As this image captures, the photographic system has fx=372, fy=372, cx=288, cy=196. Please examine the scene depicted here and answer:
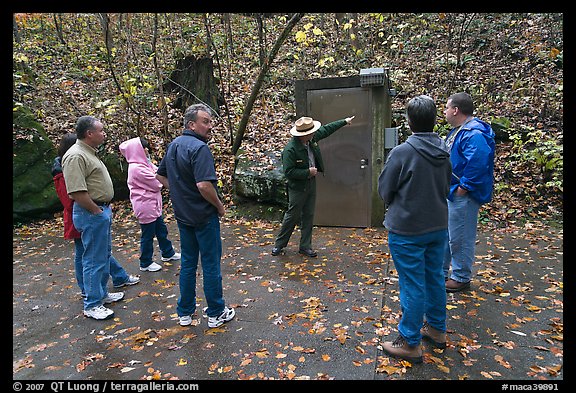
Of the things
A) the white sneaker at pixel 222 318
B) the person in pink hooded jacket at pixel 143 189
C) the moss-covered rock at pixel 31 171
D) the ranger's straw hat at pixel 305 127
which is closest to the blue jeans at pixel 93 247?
the person in pink hooded jacket at pixel 143 189

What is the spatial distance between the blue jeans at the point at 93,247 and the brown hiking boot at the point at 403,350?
3.07 metres

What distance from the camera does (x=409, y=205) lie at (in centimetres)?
298

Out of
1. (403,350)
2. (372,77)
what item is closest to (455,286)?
(403,350)

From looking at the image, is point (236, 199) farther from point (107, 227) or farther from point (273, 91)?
point (273, 91)

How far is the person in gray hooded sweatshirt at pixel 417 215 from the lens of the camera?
2.96 m

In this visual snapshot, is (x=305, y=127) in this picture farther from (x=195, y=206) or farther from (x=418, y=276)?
(x=418, y=276)

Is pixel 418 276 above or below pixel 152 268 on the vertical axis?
above

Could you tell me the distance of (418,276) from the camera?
2.99 metres

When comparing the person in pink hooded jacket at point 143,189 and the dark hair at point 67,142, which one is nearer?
the dark hair at point 67,142

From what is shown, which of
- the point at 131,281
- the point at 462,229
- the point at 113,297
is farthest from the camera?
the point at 131,281

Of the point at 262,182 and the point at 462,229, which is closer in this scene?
the point at 462,229

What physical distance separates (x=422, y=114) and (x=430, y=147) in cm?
29

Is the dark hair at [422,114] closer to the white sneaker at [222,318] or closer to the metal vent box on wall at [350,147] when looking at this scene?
the white sneaker at [222,318]
